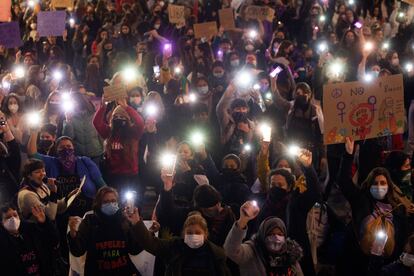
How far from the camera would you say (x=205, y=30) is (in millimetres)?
12141

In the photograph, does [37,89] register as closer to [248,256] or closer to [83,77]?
[83,77]

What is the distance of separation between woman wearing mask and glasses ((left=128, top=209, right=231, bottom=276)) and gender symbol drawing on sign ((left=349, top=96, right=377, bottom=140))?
2.29 meters

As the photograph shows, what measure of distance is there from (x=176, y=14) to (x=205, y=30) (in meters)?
0.95

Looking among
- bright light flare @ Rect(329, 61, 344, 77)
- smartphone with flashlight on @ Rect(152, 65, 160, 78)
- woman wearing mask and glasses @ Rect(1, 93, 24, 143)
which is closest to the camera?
woman wearing mask and glasses @ Rect(1, 93, 24, 143)

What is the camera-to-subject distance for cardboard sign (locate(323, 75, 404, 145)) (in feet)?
22.2

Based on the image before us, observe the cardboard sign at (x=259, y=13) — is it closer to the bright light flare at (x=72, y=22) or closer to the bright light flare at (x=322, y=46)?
the bright light flare at (x=322, y=46)

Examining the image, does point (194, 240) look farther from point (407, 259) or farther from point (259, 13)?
point (259, 13)

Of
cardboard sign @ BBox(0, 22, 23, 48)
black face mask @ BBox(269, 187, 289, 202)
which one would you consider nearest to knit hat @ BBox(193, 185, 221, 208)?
black face mask @ BBox(269, 187, 289, 202)

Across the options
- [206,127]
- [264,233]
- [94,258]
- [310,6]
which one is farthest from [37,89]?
[310,6]

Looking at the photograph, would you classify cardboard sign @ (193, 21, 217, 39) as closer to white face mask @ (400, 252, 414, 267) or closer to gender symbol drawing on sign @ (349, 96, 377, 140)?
gender symbol drawing on sign @ (349, 96, 377, 140)

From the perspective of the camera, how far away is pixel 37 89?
930 cm

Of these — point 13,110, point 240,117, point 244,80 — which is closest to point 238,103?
point 240,117

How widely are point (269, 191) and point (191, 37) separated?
688cm

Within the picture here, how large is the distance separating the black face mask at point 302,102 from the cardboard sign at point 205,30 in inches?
174
